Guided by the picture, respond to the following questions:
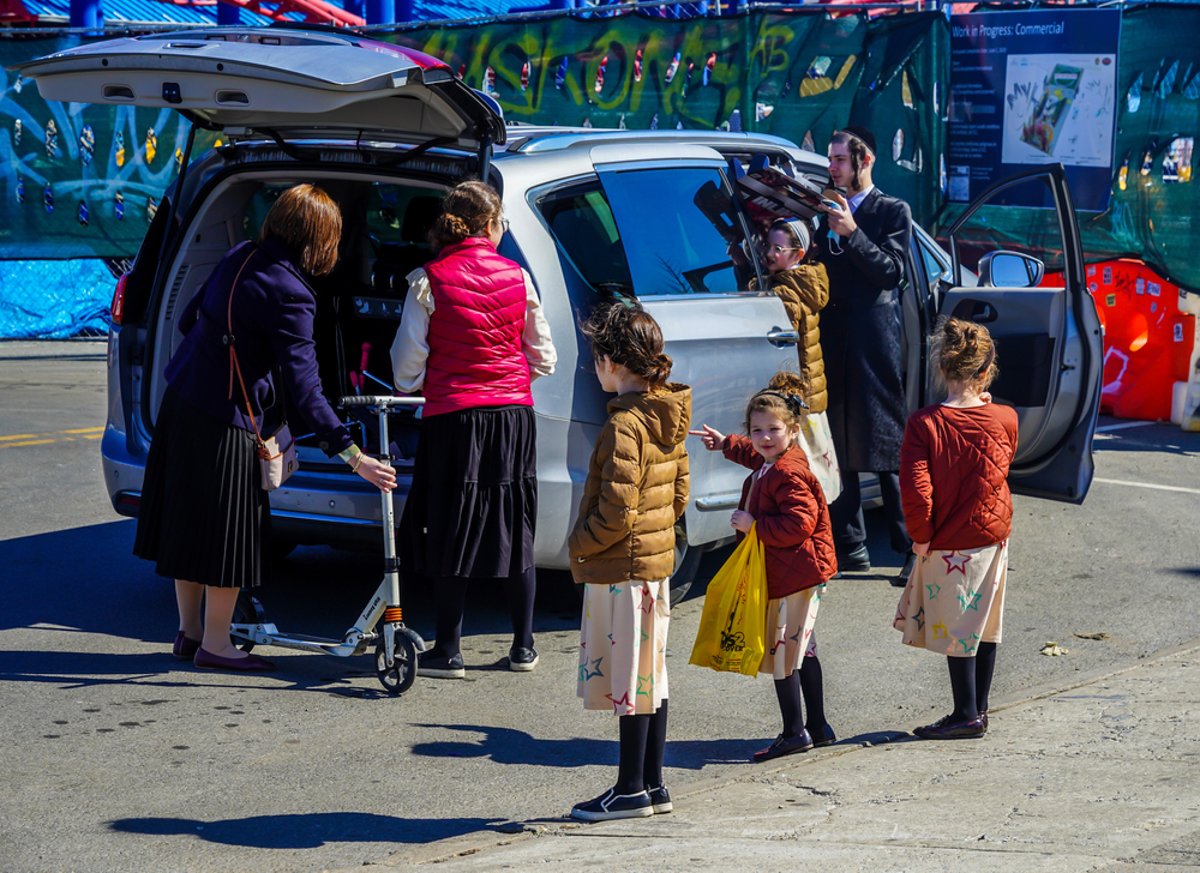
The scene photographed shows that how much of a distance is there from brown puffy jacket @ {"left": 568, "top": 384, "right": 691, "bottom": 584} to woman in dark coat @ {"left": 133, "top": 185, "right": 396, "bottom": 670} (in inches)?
48.6

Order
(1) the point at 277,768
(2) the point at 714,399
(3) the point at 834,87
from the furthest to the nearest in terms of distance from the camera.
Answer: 1. (3) the point at 834,87
2. (2) the point at 714,399
3. (1) the point at 277,768

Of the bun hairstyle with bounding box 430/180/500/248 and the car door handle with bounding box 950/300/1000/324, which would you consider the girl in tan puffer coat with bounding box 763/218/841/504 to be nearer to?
the car door handle with bounding box 950/300/1000/324

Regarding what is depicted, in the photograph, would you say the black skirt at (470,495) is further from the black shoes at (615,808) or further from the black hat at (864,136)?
the black hat at (864,136)

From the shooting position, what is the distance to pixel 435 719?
18.5 ft

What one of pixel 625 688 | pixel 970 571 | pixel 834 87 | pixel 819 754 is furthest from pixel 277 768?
pixel 834 87

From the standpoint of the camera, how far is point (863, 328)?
24.8ft

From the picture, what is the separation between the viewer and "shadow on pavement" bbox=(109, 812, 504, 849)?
4.47 meters

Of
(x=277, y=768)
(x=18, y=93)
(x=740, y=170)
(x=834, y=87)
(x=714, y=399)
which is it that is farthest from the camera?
(x=18, y=93)

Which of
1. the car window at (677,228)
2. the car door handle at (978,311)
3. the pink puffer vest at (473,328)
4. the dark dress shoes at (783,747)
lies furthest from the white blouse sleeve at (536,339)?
the car door handle at (978,311)

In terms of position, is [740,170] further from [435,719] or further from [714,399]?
[435,719]

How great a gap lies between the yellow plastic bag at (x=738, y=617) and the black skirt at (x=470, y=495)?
1.05 metres

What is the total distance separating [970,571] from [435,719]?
189cm

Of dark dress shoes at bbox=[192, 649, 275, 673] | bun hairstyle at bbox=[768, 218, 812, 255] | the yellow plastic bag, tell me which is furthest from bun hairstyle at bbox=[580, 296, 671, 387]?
bun hairstyle at bbox=[768, 218, 812, 255]

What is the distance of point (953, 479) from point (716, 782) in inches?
51.4
